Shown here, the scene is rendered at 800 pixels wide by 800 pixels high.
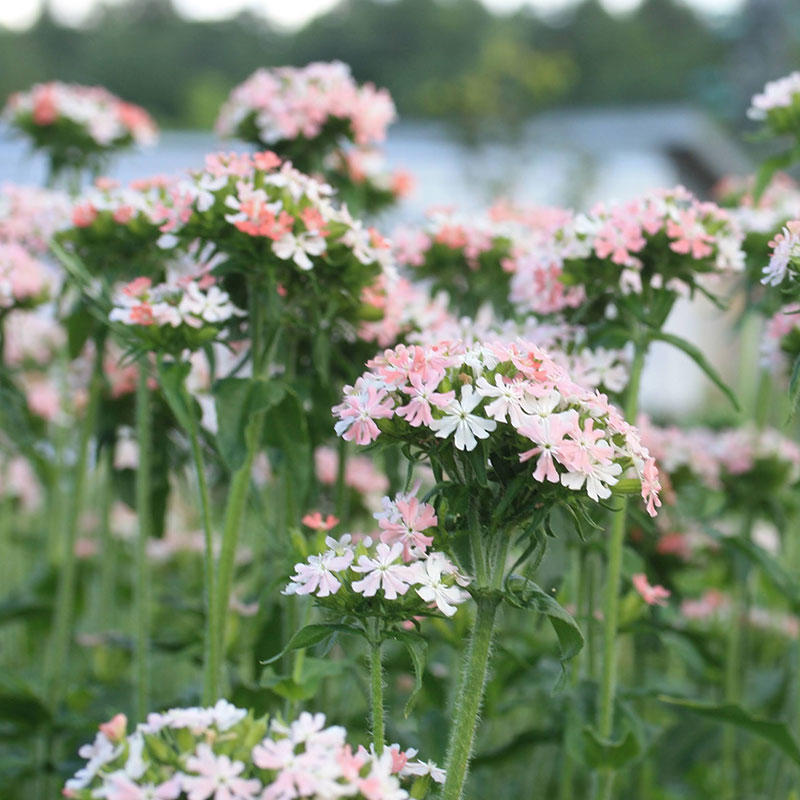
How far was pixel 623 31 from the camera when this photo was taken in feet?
132

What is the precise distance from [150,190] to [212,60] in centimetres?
3717

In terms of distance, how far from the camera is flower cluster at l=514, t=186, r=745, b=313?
7.93 feet

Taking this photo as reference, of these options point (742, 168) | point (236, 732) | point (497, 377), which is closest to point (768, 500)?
point (497, 377)

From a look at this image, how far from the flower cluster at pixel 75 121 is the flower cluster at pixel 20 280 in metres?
0.65

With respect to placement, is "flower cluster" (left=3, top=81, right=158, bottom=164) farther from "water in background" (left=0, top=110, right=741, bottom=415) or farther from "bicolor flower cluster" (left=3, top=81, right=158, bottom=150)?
"water in background" (left=0, top=110, right=741, bottom=415)

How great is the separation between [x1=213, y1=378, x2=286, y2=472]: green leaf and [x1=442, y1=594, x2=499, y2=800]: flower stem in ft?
2.50

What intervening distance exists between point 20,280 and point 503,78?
1766 cm

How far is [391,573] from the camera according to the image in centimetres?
155

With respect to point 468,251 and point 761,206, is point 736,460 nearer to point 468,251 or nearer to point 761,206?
point 761,206

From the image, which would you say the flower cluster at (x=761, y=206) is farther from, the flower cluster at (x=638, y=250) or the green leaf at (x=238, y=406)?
the green leaf at (x=238, y=406)

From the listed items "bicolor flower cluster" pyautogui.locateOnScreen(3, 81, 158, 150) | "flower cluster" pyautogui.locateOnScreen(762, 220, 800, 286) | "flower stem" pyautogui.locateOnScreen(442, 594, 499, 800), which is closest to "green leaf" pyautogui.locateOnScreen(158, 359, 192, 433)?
"flower stem" pyautogui.locateOnScreen(442, 594, 499, 800)

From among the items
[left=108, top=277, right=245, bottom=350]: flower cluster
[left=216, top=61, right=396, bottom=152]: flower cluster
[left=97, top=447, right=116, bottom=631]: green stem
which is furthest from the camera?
[left=97, top=447, right=116, bottom=631]: green stem

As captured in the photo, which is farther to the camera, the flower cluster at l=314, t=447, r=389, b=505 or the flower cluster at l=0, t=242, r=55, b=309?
the flower cluster at l=314, t=447, r=389, b=505

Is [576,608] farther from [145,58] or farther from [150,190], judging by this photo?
[145,58]
